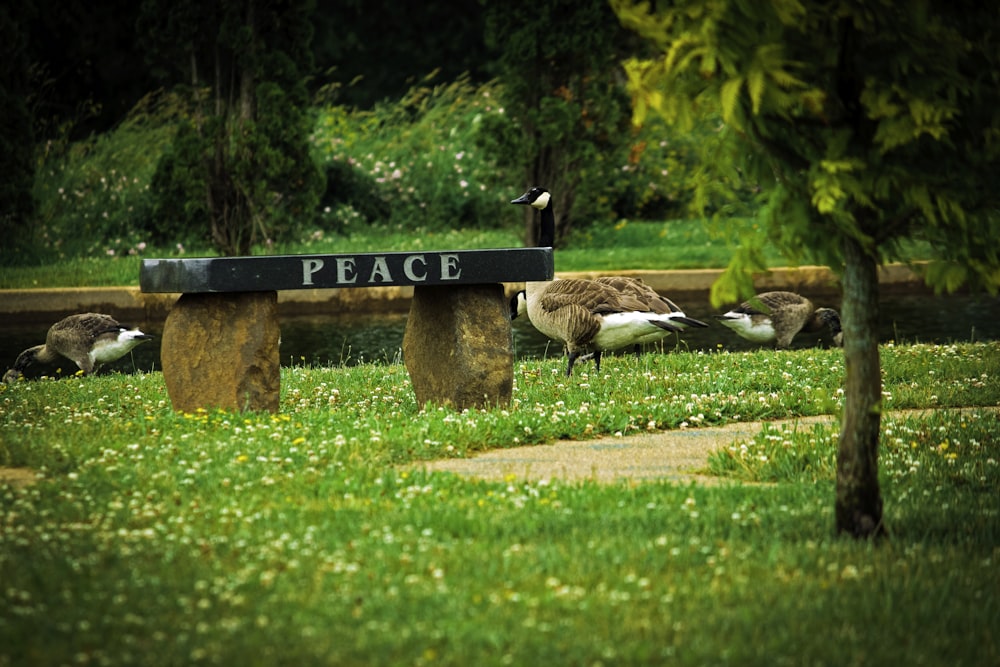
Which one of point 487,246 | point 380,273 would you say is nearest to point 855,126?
point 380,273

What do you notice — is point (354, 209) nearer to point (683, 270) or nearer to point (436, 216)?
point (436, 216)

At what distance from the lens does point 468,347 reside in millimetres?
8656

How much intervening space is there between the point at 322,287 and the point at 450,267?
0.80 meters

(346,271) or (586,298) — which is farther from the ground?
(346,271)

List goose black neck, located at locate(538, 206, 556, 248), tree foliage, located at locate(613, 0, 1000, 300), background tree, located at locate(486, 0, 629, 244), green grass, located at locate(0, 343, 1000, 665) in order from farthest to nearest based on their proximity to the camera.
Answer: background tree, located at locate(486, 0, 629, 244) → goose black neck, located at locate(538, 206, 556, 248) → tree foliage, located at locate(613, 0, 1000, 300) → green grass, located at locate(0, 343, 1000, 665)

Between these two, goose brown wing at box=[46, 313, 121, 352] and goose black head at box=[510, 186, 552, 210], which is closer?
goose black head at box=[510, 186, 552, 210]

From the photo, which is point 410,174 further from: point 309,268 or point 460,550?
point 460,550

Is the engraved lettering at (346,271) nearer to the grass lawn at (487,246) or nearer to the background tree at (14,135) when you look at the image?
the grass lawn at (487,246)

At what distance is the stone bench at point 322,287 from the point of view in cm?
822

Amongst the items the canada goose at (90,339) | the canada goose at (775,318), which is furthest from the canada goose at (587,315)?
the canada goose at (90,339)

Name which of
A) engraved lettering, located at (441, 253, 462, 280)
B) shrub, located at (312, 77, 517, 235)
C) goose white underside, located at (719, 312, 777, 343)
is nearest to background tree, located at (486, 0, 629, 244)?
shrub, located at (312, 77, 517, 235)

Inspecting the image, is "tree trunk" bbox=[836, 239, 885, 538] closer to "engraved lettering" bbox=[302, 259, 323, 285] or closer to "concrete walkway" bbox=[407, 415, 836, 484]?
"concrete walkway" bbox=[407, 415, 836, 484]

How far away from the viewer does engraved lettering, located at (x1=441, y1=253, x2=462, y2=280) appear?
8.36 m

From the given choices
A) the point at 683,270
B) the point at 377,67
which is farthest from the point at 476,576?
the point at 377,67
